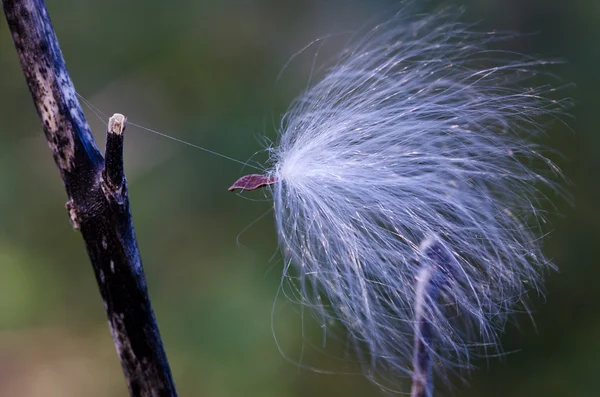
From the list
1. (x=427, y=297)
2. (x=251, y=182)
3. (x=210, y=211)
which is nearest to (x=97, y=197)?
(x=251, y=182)

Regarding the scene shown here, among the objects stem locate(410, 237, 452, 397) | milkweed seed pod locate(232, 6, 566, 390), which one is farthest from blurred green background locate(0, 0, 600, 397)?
stem locate(410, 237, 452, 397)

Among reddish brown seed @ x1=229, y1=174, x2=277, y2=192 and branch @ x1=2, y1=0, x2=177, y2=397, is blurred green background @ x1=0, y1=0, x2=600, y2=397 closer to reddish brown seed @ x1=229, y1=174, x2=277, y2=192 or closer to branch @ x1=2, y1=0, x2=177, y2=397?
reddish brown seed @ x1=229, y1=174, x2=277, y2=192

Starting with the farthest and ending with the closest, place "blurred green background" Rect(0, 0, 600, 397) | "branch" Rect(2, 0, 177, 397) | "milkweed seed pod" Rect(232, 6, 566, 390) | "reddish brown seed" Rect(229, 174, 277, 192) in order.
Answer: "blurred green background" Rect(0, 0, 600, 397), "milkweed seed pod" Rect(232, 6, 566, 390), "reddish brown seed" Rect(229, 174, 277, 192), "branch" Rect(2, 0, 177, 397)

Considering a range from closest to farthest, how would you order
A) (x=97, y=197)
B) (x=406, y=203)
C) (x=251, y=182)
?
(x=97, y=197) → (x=251, y=182) → (x=406, y=203)

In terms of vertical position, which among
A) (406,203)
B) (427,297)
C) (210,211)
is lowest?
(427,297)

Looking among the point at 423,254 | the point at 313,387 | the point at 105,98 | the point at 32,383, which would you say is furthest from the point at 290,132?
the point at 32,383

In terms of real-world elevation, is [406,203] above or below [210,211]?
below

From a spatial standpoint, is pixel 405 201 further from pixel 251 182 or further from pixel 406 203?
pixel 251 182
